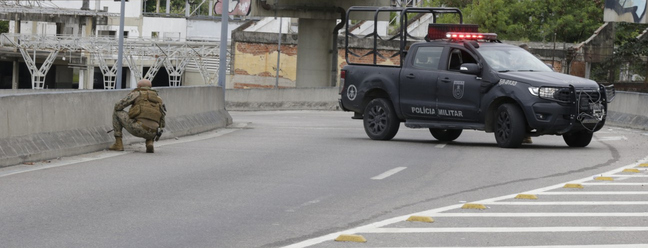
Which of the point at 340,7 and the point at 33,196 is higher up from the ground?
the point at 340,7

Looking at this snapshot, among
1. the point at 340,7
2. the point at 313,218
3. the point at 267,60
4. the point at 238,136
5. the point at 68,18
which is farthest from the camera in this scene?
the point at 68,18

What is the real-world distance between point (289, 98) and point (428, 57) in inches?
906

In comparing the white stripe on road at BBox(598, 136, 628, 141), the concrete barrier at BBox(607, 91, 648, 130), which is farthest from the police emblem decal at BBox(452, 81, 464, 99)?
the concrete barrier at BBox(607, 91, 648, 130)

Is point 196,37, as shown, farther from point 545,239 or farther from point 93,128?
point 545,239

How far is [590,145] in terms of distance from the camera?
2086cm

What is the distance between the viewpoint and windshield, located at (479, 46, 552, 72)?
1938cm

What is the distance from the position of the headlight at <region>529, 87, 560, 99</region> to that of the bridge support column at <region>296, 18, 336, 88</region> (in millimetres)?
31094

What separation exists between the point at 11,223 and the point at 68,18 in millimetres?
90435

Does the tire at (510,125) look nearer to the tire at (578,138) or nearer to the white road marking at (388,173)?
the tire at (578,138)

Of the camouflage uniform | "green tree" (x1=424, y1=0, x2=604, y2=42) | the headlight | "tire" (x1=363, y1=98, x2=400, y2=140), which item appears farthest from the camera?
"green tree" (x1=424, y1=0, x2=604, y2=42)

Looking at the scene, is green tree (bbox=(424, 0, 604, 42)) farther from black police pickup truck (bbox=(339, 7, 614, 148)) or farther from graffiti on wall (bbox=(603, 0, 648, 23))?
black police pickup truck (bbox=(339, 7, 614, 148))

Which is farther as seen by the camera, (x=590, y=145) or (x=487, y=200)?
(x=590, y=145)

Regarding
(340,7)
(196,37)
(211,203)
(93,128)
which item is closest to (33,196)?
(211,203)

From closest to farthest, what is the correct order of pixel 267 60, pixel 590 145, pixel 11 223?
pixel 11 223, pixel 590 145, pixel 267 60
